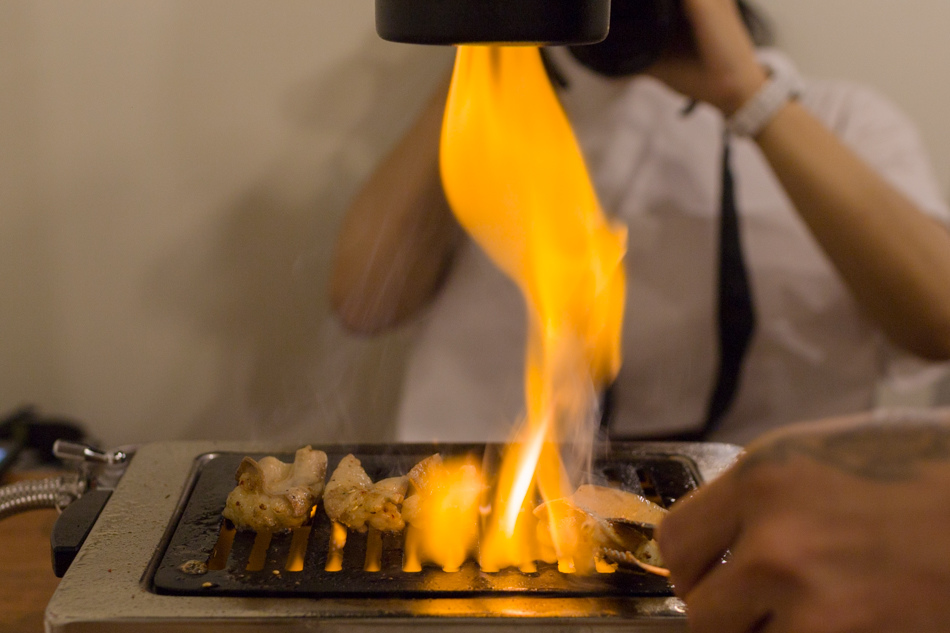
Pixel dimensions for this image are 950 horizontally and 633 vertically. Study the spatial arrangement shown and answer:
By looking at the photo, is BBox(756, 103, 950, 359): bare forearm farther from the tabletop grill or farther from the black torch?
the black torch

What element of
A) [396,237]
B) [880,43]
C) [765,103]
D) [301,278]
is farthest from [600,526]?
[880,43]

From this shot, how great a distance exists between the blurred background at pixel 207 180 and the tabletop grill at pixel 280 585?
0.88m

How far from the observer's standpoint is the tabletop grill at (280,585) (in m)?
0.58

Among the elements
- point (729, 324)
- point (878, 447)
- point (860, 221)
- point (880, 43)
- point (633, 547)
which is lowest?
point (729, 324)

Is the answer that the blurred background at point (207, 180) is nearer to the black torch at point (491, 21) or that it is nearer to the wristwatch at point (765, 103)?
the wristwatch at point (765, 103)

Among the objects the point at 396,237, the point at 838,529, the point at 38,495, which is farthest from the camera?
the point at 396,237

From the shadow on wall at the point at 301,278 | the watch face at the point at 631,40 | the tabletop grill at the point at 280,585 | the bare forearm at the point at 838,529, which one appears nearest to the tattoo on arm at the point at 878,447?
the bare forearm at the point at 838,529

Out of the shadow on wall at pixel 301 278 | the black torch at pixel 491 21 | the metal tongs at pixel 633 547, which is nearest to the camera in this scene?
the black torch at pixel 491 21

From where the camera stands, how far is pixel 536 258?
813 mm

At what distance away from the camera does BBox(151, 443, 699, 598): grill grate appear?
61 cm

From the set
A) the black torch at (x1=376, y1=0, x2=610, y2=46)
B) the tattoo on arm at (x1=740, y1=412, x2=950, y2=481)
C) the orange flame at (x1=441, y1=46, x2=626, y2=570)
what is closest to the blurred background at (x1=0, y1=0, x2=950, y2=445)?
the orange flame at (x1=441, y1=46, x2=626, y2=570)

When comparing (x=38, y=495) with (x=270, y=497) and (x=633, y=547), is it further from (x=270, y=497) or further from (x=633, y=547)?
(x=633, y=547)

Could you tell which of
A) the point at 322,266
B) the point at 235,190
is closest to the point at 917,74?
the point at 322,266

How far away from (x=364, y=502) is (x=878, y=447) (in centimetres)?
43
